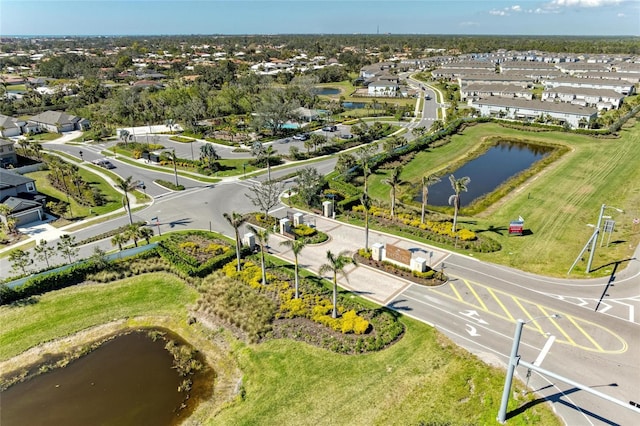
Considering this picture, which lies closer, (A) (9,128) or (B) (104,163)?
(B) (104,163)

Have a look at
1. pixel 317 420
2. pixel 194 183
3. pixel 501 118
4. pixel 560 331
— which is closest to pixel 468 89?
pixel 501 118

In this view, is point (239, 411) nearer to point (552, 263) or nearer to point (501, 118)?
point (552, 263)

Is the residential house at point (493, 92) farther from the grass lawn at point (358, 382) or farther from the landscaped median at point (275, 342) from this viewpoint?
the grass lawn at point (358, 382)

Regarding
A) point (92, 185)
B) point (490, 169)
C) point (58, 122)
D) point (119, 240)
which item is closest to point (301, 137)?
point (490, 169)

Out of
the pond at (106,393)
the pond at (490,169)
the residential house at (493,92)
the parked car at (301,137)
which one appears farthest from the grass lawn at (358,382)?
the residential house at (493,92)

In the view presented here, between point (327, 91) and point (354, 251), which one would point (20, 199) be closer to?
point (354, 251)

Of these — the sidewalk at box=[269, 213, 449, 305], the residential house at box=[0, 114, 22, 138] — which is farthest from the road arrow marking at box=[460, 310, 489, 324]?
the residential house at box=[0, 114, 22, 138]
